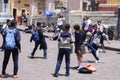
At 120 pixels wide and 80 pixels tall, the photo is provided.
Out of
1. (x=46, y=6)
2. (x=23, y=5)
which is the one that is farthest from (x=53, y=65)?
(x=23, y=5)

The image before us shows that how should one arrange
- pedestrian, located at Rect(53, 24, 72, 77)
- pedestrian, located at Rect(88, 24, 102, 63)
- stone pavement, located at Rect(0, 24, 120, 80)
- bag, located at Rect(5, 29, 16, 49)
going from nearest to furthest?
bag, located at Rect(5, 29, 16, 49) → pedestrian, located at Rect(53, 24, 72, 77) → stone pavement, located at Rect(0, 24, 120, 80) → pedestrian, located at Rect(88, 24, 102, 63)

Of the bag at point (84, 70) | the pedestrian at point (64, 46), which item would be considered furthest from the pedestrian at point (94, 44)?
the pedestrian at point (64, 46)

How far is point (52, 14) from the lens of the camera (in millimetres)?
54531

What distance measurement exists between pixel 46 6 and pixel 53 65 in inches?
2026

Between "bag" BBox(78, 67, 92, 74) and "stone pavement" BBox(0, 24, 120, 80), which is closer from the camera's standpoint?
"stone pavement" BBox(0, 24, 120, 80)

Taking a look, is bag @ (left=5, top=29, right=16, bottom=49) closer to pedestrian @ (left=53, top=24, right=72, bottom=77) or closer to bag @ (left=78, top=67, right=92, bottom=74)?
pedestrian @ (left=53, top=24, right=72, bottom=77)

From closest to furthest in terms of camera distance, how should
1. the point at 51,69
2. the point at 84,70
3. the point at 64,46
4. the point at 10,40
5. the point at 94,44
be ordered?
the point at 10,40 < the point at 64,46 < the point at 84,70 < the point at 51,69 < the point at 94,44

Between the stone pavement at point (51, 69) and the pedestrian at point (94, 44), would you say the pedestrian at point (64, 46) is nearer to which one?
the stone pavement at point (51, 69)

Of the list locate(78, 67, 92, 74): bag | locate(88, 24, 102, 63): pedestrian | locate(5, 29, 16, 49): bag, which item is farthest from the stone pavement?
locate(5, 29, 16, 49): bag

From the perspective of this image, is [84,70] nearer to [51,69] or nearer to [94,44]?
[51,69]

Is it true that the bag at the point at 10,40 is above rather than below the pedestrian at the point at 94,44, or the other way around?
above

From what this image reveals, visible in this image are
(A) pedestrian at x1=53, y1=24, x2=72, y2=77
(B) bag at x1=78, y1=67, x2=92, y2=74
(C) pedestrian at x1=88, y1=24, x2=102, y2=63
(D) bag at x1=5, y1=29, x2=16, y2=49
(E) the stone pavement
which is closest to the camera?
(D) bag at x1=5, y1=29, x2=16, y2=49

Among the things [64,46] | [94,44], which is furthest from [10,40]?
[94,44]

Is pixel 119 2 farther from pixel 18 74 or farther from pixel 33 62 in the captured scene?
pixel 18 74
